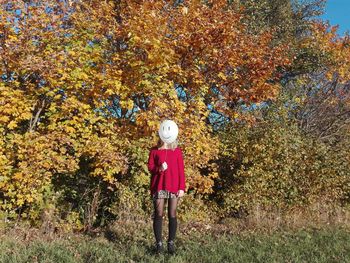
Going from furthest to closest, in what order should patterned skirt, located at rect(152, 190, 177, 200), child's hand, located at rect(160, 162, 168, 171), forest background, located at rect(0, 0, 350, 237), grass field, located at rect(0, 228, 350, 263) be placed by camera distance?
forest background, located at rect(0, 0, 350, 237) < patterned skirt, located at rect(152, 190, 177, 200) < child's hand, located at rect(160, 162, 168, 171) < grass field, located at rect(0, 228, 350, 263)

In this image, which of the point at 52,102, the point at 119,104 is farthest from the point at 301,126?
the point at 52,102

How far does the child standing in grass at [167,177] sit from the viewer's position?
18.7 ft

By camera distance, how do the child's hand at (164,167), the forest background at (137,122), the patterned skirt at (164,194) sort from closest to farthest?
the child's hand at (164,167) < the patterned skirt at (164,194) < the forest background at (137,122)

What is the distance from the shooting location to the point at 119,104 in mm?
8461

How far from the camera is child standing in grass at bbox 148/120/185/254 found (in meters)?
5.69

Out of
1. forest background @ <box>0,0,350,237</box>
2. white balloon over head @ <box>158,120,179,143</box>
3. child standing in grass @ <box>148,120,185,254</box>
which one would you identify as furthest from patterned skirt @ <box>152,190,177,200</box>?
forest background @ <box>0,0,350,237</box>

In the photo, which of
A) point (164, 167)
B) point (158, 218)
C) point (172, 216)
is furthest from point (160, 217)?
point (164, 167)

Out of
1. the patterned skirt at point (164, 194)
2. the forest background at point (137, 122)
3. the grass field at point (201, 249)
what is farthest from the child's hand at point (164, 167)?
the forest background at point (137, 122)

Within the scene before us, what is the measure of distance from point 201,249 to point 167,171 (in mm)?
1138

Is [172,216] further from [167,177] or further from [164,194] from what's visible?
[167,177]

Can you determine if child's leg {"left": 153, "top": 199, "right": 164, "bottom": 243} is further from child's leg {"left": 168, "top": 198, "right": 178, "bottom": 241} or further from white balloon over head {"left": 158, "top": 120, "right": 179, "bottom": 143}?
white balloon over head {"left": 158, "top": 120, "right": 179, "bottom": 143}

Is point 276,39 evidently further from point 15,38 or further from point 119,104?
point 15,38

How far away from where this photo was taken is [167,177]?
569 centimetres

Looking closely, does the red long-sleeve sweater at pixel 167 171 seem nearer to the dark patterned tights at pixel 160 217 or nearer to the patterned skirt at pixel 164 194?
the patterned skirt at pixel 164 194
